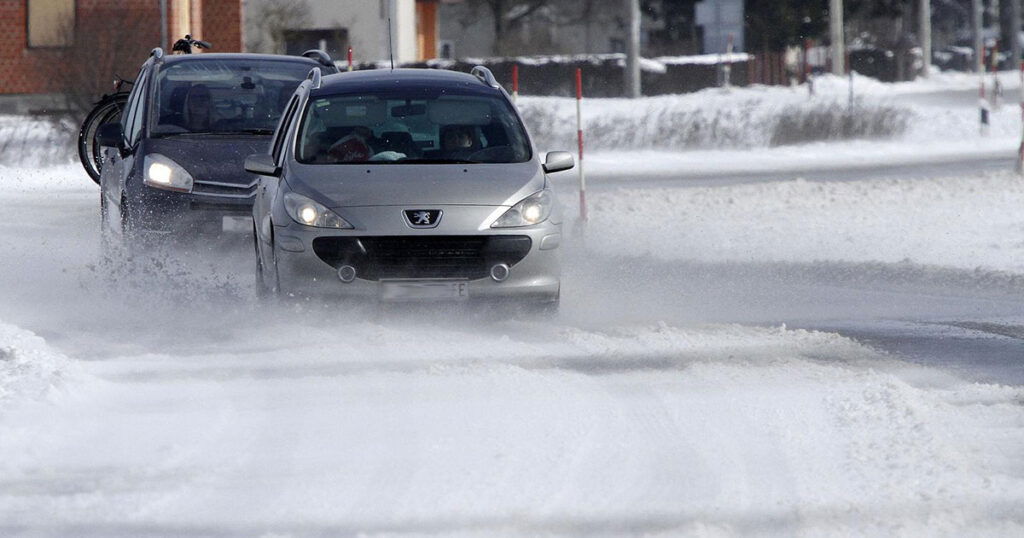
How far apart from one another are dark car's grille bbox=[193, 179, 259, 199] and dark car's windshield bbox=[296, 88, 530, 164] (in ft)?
4.80

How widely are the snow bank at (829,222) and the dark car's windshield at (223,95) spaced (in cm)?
323

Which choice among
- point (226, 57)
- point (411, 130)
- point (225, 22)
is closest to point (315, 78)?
point (411, 130)

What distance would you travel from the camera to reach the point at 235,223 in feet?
37.5

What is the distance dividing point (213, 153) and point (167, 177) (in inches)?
16.5

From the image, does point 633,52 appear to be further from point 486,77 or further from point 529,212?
point 529,212

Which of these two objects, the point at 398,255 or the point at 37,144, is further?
the point at 37,144

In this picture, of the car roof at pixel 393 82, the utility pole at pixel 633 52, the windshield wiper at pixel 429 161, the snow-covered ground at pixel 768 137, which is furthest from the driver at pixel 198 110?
the utility pole at pixel 633 52

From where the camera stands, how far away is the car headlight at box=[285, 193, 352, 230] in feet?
29.6

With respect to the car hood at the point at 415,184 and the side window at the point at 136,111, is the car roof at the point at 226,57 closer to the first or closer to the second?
the side window at the point at 136,111

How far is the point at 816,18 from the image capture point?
6222cm

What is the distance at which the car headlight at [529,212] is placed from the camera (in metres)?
9.14

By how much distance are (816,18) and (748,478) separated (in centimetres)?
5847

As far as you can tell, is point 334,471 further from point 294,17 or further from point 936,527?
point 294,17

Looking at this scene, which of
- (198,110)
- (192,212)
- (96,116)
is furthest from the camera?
(96,116)
